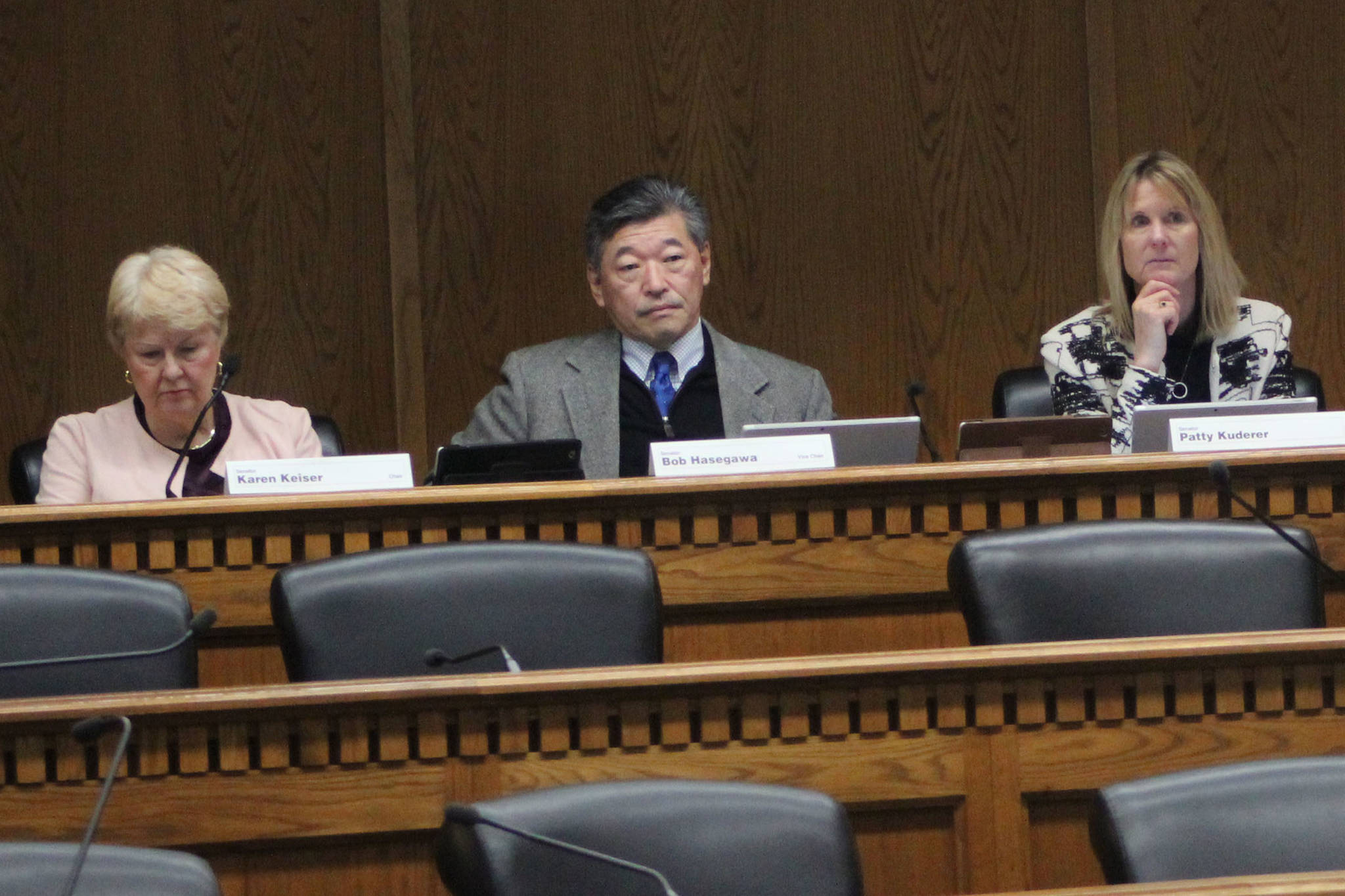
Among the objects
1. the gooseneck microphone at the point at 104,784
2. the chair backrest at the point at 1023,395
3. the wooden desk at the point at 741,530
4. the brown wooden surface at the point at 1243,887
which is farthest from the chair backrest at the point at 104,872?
the chair backrest at the point at 1023,395

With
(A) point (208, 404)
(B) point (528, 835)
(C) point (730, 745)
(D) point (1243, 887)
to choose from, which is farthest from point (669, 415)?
(D) point (1243, 887)

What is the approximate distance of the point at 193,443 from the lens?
10.8 ft

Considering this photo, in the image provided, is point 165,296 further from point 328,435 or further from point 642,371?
point 642,371

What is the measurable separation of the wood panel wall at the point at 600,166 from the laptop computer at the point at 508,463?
171 centimetres

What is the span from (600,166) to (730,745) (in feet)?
9.67

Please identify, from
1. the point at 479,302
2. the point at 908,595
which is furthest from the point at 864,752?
the point at 479,302

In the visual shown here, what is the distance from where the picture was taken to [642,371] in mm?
3629

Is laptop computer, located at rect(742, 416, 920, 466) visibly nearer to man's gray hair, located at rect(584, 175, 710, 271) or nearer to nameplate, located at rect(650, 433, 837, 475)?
nameplate, located at rect(650, 433, 837, 475)

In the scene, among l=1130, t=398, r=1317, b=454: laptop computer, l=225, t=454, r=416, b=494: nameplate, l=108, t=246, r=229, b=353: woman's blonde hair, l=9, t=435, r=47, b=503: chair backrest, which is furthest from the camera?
l=9, t=435, r=47, b=503: chair backrest

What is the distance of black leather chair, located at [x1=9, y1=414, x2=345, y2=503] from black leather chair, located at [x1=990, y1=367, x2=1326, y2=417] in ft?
4.29

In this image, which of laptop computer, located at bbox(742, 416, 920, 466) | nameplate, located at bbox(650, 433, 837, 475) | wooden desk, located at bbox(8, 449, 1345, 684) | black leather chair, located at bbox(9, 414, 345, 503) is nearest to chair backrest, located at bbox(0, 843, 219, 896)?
wooden desk, located at bbox(8, 449, 1345, 684)

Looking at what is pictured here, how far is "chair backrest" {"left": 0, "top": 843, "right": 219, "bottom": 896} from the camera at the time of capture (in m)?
1.37

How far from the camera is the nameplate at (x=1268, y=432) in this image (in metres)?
2.74

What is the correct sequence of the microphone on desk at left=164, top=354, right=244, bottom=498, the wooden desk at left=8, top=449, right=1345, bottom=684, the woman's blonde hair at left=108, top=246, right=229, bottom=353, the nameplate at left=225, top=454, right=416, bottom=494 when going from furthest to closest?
the woman's blonde hair at left=108, top=246, right=229, bottom=353, the microphone on desk at left=164, top=354, right=244, bottom=498, the nameplate at left=225, top=454, right=416, bottom=494, the wooden desk at left=8, top=449, right=1345, bottom=684
